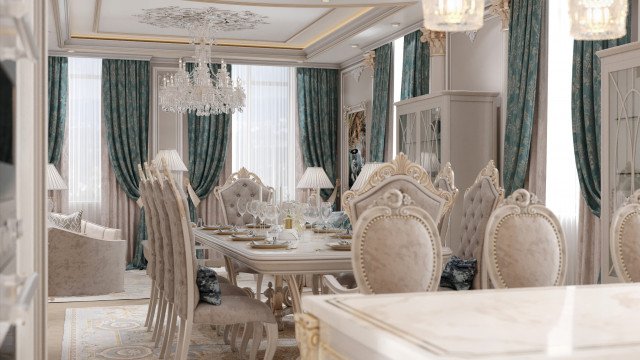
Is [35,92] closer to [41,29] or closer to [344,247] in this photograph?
[41,29]

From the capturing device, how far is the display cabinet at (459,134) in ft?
21.8

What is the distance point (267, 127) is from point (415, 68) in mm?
2920

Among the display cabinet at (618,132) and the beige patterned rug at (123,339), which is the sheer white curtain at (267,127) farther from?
the display cabinet at (618,132)

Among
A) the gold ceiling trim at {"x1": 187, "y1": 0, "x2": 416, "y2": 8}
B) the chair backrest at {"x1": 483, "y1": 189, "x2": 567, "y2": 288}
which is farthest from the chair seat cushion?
the gold ceiling trim at {"x1": 187, "y1": 0, "x2": 416, "y2": 8}

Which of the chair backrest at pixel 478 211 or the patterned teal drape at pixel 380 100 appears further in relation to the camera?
the patterned teal drape at pixel 380 100

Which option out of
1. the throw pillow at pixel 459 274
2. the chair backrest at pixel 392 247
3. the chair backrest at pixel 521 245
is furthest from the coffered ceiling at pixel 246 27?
the chair backrest at pixel 392 247

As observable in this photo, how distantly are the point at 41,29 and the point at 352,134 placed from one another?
24.8 feet

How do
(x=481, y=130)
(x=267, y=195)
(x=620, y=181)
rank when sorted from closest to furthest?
(x=620, y=181) < (x=481, y=130) < (x=267, y=195)

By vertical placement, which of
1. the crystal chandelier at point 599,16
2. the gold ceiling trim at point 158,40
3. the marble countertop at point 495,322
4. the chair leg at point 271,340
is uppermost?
the gold ceiling trim at point 158,40

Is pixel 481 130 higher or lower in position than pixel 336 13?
lower

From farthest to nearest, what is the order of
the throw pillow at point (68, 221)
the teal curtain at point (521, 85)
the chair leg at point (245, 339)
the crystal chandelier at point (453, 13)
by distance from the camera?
the throw pillow at point (68, 221) < the teal curtain at point (521, 85) < the chair leg at point (245, 339) < the crystal chandelier at point (453, 13)

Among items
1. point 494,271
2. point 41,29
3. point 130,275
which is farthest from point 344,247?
point 130,275

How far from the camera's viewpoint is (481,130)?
22.2 feet

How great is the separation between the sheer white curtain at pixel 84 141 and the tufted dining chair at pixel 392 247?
7206mm
